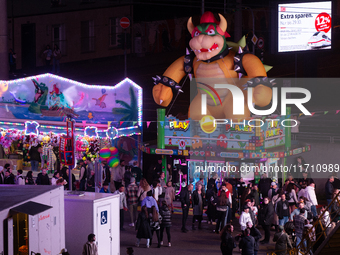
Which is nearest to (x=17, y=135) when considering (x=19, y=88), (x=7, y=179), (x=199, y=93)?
(x=19, y=88)

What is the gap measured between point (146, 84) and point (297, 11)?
10177 millimetres

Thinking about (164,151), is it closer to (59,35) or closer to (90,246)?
(90,246)

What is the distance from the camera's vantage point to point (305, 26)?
83.8ft

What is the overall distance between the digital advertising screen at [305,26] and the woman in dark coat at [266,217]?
1248 cm

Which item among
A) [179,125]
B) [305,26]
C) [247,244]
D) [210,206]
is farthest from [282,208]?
[305,26]

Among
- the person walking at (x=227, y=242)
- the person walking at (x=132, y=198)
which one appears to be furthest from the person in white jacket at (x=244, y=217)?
the person walking at (x=132, y=198)

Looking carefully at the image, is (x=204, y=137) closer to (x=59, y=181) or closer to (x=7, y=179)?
(x=59, y=181)

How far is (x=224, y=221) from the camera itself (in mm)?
15562

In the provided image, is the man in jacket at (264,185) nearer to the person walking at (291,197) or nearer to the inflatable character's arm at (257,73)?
the person walking at (291,197)

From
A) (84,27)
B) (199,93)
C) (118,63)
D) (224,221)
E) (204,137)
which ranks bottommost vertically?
(224,221)

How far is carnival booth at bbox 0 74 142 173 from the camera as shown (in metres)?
20.2

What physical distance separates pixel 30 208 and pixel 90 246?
1.85m

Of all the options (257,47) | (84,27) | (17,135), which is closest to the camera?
(17,135)

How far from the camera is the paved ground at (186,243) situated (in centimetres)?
1423
